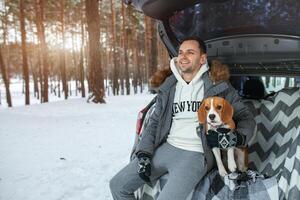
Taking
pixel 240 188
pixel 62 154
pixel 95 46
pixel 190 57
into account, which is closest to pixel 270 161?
pixel 240 188

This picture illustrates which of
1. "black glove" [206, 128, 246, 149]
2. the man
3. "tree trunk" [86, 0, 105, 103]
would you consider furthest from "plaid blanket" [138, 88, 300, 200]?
"tree trunk" [86, 0, 105, 103]

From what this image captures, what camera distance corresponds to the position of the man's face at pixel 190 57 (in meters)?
2.80

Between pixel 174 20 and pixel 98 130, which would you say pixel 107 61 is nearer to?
pixel 98 130

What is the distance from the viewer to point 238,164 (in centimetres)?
248

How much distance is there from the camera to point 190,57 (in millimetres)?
2801

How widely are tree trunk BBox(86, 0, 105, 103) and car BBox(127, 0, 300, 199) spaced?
11.0 m

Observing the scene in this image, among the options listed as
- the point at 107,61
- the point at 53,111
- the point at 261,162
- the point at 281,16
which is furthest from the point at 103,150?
the point at 107,61

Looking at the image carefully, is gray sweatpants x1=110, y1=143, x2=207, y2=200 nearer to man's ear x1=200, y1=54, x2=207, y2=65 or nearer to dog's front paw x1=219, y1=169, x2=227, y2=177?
dog's front paw x1=219, y1=169, x2=227, y2=177

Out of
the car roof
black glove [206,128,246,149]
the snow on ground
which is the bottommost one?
the snow on ground

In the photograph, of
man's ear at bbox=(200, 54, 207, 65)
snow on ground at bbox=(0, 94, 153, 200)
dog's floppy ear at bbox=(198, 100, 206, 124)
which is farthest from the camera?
snow on ground at bbox=(0, 94, 153, 200)

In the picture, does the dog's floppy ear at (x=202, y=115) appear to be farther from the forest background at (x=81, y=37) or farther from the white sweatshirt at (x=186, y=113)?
the forest background at (x=81, y=37)

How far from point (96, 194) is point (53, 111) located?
8.39m

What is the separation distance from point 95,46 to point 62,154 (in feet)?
28.8

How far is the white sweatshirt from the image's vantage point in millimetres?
2705
